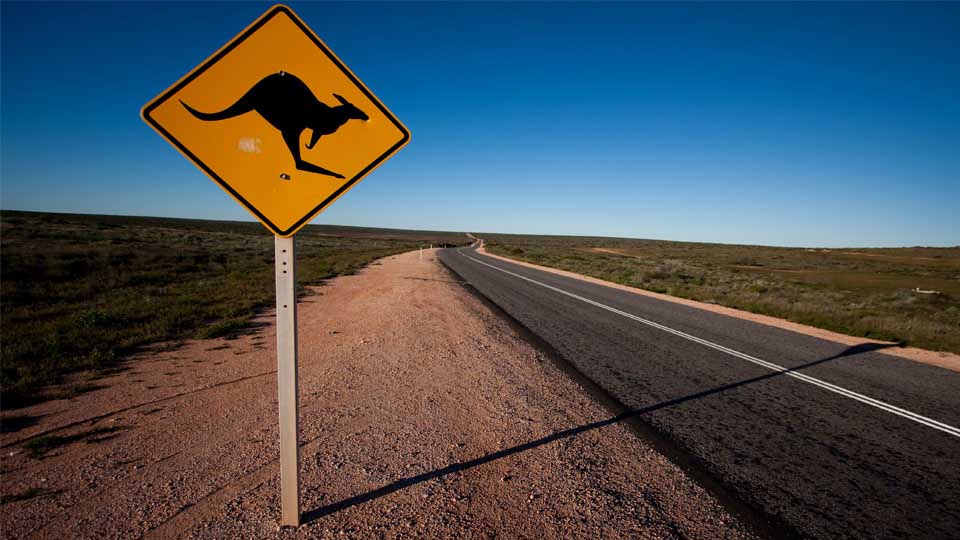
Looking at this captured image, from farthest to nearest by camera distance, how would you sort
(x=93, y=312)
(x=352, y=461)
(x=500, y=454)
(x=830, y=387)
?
(x=93, y=312) < (x=830, y=387) < (x=500, y=454) < (x=352, y=461)

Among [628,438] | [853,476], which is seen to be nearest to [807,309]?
[853,476]

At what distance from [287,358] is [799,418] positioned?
5223 millimetres

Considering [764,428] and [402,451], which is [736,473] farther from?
[402,451]

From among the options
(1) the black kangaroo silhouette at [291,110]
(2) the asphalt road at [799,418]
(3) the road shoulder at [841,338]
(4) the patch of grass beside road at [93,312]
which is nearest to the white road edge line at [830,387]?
(2) the asphalt road at [799,418]

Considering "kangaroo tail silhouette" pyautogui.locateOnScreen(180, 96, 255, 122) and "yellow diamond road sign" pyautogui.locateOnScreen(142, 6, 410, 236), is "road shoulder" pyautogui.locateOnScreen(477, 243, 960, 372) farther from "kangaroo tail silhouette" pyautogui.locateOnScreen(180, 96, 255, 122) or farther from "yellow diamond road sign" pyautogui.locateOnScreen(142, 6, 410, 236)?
"kangaroo tail silhouette" pyautogui.locateOnScreen(180, 96, 255, 122)

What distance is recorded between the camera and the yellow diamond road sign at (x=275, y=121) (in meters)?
1.81

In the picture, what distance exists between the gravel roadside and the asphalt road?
0.64m

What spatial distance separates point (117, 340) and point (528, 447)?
7354mm

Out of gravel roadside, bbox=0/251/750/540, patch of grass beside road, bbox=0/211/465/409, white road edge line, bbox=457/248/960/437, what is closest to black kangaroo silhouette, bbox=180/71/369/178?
gravel roadside, bbox=0/251/750/540

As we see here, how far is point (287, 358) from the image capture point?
6.63 ft

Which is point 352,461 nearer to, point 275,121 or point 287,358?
point 287,358

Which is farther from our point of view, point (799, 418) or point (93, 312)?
point (93, 312)

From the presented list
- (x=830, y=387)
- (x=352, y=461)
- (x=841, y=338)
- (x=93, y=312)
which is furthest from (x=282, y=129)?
(x=841, y=338)

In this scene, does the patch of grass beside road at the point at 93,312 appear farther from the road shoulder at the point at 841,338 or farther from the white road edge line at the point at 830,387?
the road shoulder at the point at 841,338
